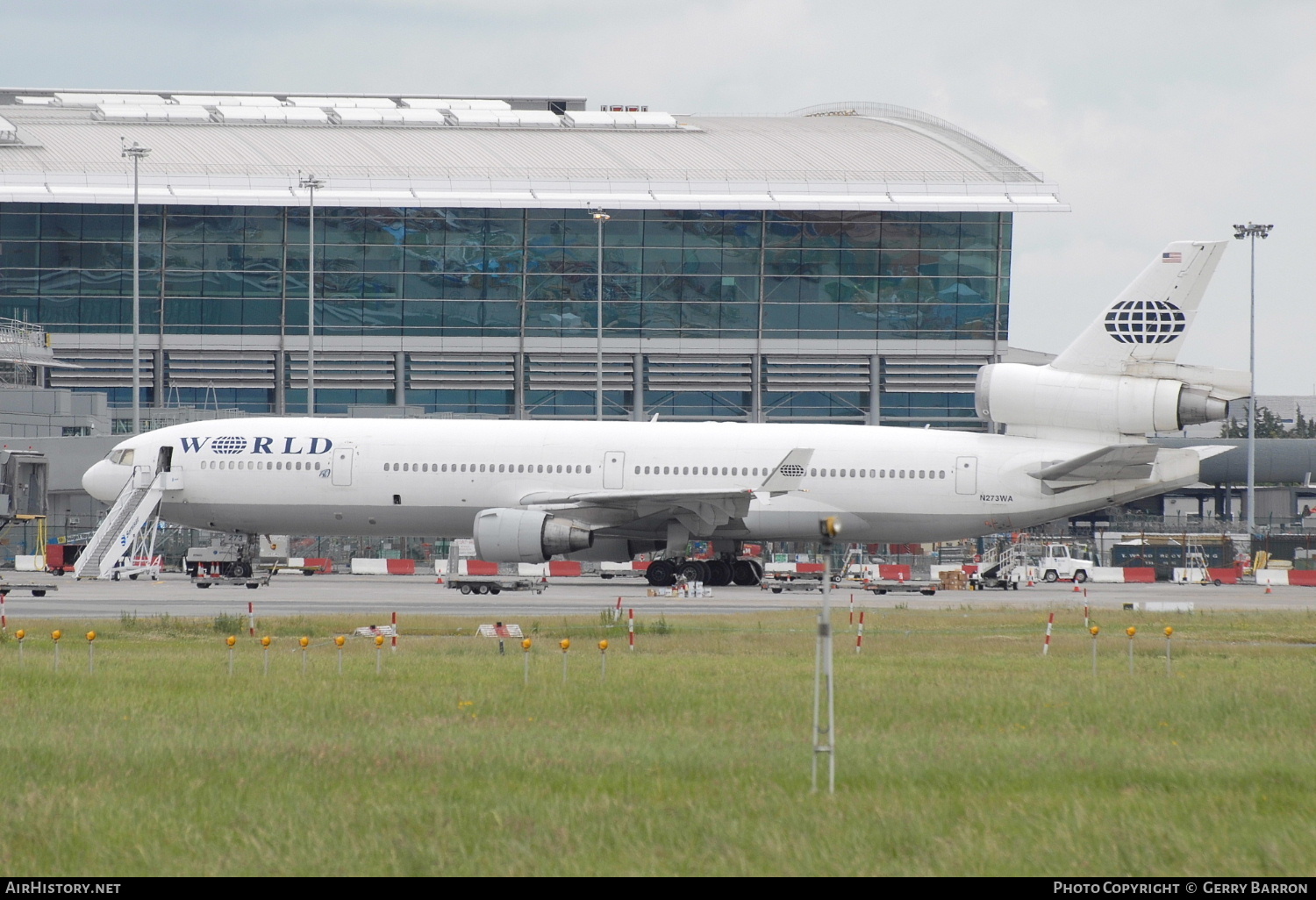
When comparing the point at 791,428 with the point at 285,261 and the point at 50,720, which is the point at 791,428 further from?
the point at 285,261

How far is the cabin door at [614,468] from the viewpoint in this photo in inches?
1599

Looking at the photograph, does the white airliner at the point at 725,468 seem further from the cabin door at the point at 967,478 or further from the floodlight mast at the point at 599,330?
the floodlight mast at the point at 599,330

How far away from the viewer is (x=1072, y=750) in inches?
516

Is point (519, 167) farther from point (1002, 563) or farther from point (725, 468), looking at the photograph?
point (725, 468)

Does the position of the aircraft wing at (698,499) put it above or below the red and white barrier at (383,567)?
above

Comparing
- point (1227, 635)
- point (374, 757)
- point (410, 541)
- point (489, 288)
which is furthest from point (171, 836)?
point (489, 288)

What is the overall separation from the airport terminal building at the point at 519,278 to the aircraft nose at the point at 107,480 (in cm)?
3910

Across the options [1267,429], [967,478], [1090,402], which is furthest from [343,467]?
[1267,429]

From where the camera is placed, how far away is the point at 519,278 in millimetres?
83750

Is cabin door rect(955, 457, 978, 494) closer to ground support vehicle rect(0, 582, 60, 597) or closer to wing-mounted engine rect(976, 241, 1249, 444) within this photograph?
wing-mounted engine rect(976, 241, 1249, 444)

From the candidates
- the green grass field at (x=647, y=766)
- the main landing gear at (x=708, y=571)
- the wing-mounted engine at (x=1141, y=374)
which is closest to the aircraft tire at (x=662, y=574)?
the main landing gear at (x=708, y=571)

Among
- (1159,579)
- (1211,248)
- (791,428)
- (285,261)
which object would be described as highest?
(285,261)

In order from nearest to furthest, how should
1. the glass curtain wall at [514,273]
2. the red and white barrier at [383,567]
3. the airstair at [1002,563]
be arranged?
1. the airstair at [1002,563]
2. the red and white barrier at [383,567]
3. the glass curtain wall at [514,273]

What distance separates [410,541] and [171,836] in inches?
2022
